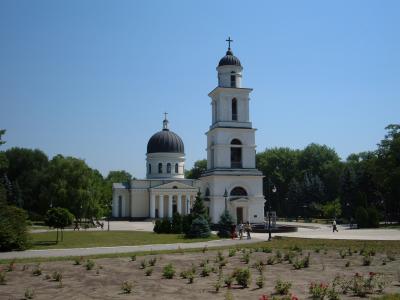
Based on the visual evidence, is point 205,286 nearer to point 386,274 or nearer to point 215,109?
point 386,274

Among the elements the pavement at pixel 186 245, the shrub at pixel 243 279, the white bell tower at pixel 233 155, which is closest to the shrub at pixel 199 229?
the pavement at pixel 186 245

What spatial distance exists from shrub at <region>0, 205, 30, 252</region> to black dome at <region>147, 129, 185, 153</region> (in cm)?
4695

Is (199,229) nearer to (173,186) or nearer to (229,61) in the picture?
(229,61)

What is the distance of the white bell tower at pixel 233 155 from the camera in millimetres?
47906

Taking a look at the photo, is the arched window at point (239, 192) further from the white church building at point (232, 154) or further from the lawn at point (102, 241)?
the lawn at point (102, 241)

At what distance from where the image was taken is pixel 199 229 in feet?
114

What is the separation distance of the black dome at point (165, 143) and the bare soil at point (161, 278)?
174 feet

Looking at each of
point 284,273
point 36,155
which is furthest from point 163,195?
point 284,273

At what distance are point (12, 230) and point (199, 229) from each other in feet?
46.3

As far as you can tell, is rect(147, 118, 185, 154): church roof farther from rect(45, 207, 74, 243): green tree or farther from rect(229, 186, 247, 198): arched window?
rect(45, 207, 74, 243): green tree

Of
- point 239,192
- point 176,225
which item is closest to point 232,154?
point 239,192

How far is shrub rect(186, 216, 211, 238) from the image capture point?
34.8 meters

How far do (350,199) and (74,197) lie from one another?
3747cm

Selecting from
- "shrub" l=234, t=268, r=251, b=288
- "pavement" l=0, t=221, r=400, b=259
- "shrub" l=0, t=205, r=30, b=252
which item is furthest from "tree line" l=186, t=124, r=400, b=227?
"shrub" l=234, t=268, r=251, b=288
